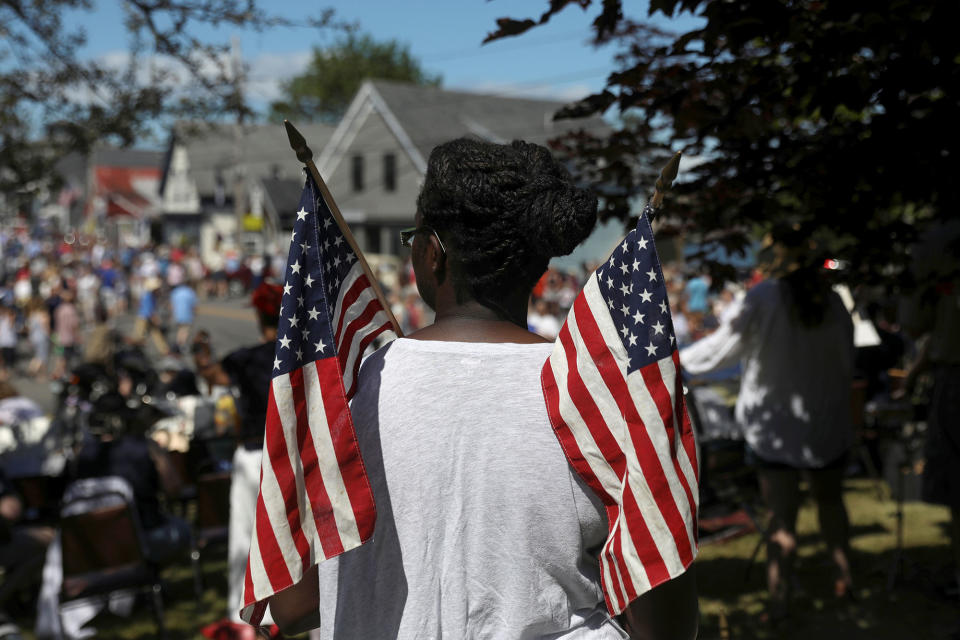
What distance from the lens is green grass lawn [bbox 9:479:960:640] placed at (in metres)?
5.07

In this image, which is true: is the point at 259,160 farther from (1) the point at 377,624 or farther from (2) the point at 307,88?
(1) the point at 377,624

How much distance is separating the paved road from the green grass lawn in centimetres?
987

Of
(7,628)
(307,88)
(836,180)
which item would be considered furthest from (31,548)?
(307,88)

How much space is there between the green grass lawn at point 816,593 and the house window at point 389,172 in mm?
29637

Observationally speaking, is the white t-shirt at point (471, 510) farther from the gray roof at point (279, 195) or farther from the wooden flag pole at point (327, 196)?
the gray roof at point (279, 195)

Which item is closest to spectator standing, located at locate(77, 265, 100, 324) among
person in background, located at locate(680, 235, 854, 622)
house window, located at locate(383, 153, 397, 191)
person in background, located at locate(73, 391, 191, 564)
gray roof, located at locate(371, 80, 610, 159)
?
gray roof, located at locate(371, 80, 610, 159)

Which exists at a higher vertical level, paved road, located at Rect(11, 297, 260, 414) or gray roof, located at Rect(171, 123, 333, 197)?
gray roof, located at Rect(171, 123, 333, 197)

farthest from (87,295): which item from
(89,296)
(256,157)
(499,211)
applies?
(256,157)

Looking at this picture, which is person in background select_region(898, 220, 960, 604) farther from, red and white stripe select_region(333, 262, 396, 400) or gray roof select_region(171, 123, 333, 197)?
gray roof select_region(171, 123, 333, 197)

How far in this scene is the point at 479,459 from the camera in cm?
173

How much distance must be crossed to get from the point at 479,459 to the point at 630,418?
33cm

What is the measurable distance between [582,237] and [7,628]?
3707mm

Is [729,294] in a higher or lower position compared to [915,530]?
higher

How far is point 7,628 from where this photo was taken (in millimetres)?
4285
